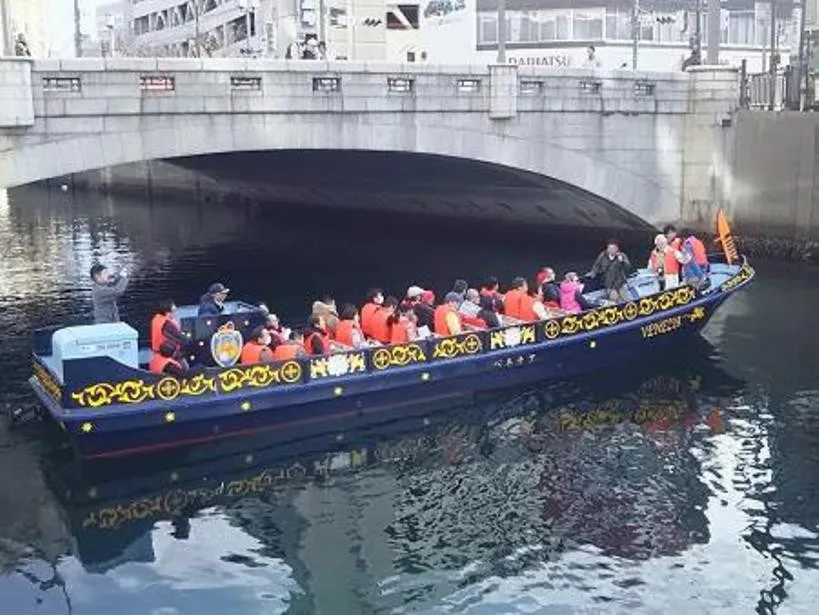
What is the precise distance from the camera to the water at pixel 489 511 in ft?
43.2

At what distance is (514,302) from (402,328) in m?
3.05

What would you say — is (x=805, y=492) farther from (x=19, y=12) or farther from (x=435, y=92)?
(x=19, y=12)

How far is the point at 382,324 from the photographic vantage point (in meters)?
20.3

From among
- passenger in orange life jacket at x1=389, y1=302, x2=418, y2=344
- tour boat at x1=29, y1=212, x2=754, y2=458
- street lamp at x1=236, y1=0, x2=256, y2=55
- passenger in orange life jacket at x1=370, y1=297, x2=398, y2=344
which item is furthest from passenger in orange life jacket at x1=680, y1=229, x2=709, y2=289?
street lamp at x1=236, y1=0, x2=256, y2=55

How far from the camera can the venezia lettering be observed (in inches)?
905

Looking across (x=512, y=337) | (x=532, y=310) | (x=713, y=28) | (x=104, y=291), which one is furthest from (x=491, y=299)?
(x=713, y=28)

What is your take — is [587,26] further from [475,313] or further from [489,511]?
[489,511]

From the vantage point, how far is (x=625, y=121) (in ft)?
112

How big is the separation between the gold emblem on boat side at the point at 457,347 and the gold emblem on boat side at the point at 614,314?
1697 millimetres

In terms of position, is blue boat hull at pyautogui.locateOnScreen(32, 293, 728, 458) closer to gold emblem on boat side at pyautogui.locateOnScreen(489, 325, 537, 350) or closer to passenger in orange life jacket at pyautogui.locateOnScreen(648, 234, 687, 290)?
gold emblem on boat side at pyautogui.locateOnScreen(489, 325, 537, 350)

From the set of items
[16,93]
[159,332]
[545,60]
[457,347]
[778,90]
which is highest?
[545,60]

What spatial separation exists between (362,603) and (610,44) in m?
54.7

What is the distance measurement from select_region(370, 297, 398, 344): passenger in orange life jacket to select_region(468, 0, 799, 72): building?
43.4 meters

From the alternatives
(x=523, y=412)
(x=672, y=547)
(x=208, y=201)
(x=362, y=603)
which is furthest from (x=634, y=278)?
(x=208, y=201)
